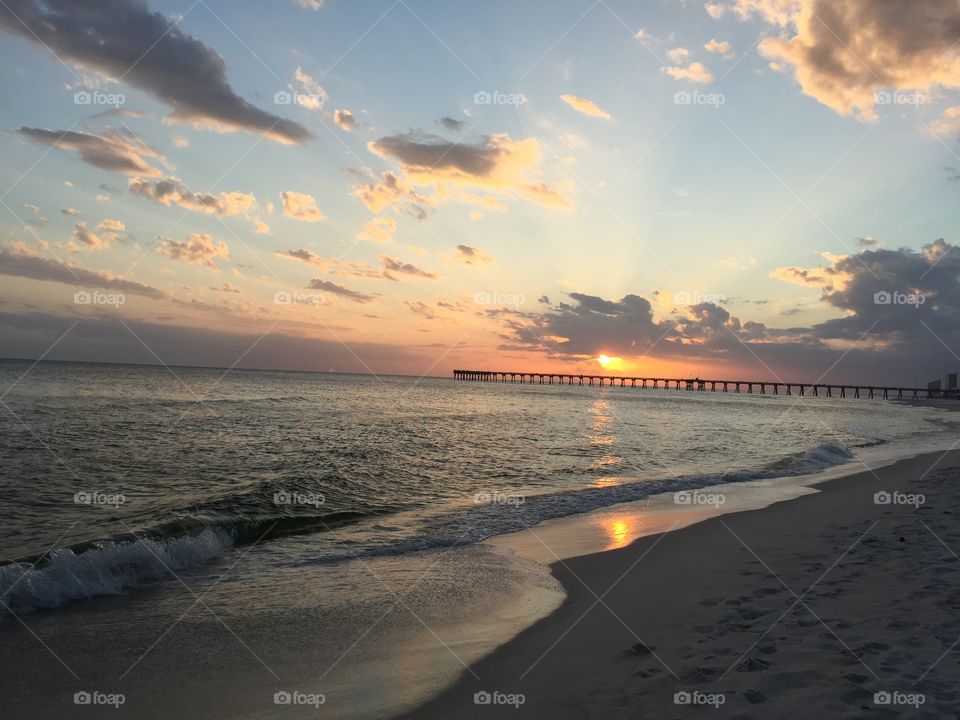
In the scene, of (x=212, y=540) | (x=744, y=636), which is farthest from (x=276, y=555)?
(x=744, y=636)

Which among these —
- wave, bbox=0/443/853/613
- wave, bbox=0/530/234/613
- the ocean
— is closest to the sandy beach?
the ocean

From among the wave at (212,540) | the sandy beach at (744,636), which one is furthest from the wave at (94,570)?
the sandy beach at (744,636)

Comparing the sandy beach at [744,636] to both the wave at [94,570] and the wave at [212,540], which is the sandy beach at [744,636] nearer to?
the wave at [212,540]

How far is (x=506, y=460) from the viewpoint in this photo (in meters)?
22.9

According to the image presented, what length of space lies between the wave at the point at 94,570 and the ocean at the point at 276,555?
0.03 m

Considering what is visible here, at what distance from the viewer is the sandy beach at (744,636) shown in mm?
4590

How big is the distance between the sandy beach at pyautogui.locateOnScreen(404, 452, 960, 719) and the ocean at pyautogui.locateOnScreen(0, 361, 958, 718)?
0.72 m

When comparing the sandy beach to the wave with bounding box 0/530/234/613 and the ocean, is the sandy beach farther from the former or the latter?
the wave with bounding box 0/530/234/613

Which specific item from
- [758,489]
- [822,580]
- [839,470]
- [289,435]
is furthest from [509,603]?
[289,435]

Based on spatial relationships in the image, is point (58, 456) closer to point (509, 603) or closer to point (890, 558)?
point (509, 603)

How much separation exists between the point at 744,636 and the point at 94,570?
9019 mm

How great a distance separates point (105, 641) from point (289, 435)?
22609 mm

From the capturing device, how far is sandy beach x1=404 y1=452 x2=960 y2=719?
15.1 feet

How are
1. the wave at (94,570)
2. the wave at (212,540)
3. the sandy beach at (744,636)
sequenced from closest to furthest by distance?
the sandy beach at (744,636), the wave at (94,570), the wave at (212,540)
